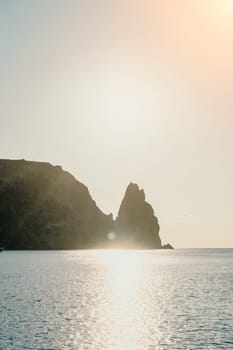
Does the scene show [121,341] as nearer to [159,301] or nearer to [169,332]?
[169,332]

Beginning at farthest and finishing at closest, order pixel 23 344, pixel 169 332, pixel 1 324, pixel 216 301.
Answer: pixel 216 301, pixel 1 324, pixel 169 332, pixel 23 344

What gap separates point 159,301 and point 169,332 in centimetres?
3581

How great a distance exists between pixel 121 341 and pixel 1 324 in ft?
58.0

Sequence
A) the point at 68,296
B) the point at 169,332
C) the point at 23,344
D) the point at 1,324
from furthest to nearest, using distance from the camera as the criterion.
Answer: the point at 68,296, the point at 1,324, the point at 169,332, the point at 23,344

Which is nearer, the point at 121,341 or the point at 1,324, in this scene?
the point at 121,341

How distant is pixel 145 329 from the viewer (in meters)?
67.2

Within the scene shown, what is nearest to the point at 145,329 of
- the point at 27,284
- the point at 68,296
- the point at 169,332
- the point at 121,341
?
the point at 169,332

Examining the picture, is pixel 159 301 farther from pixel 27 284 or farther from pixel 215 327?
pixel 27 284

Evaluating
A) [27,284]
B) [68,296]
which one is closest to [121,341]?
[68,296]

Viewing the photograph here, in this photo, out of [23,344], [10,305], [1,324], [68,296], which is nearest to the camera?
[23,344]

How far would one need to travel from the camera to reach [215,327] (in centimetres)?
6838

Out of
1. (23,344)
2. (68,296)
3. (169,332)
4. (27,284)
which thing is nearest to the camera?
(23,344)

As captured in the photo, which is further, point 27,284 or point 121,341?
point 27,284

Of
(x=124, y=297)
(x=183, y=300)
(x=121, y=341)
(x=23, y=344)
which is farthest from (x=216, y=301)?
(x=23, y=344)
